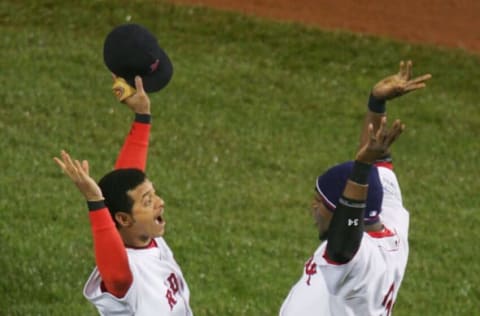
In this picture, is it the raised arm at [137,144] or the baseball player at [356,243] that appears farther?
the raised arm at [137,144]

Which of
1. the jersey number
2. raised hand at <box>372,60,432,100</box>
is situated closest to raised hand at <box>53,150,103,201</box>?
the jersey number

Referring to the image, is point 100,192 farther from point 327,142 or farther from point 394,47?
point 394,47

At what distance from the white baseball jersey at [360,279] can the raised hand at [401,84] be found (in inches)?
29.3

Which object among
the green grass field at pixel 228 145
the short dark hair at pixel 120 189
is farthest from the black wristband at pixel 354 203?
the green grass field at pixel 228 145

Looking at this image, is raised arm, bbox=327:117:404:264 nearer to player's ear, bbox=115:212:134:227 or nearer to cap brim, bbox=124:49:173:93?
player's ear, bbox=115:212:134:227

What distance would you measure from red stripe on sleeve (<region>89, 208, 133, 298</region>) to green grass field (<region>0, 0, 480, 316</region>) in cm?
406

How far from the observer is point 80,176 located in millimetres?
5969

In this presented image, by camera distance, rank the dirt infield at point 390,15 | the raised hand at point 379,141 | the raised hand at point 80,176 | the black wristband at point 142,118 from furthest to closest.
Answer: the dirt infield at point 390,15
the black wristband at point 142,118
the raised hand at point 80,176
the raised hand at point 379,141

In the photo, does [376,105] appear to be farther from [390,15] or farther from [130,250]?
[390,15]

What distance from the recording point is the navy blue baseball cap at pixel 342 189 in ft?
20.6

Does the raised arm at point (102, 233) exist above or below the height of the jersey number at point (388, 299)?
above

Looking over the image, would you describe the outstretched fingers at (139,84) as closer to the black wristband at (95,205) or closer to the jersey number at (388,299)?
the black wristband at (95,205)

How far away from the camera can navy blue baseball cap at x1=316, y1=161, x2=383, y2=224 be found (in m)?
6.27

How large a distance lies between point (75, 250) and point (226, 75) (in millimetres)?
6510
